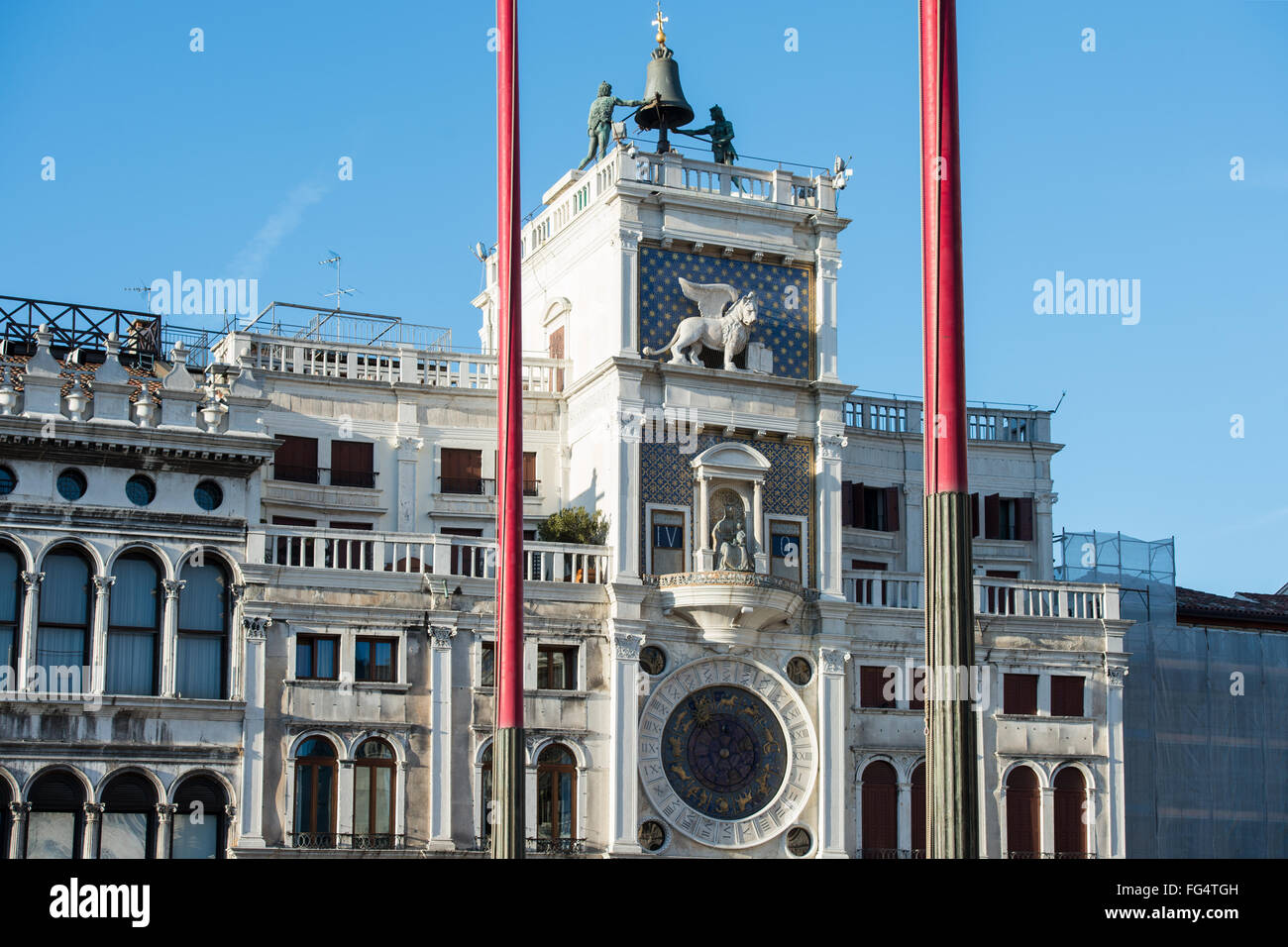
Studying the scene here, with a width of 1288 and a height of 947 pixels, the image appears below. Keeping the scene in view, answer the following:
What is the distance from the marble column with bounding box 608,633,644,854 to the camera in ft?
143

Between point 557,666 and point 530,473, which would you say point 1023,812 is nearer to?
point 557,666

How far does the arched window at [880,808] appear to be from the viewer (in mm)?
46438

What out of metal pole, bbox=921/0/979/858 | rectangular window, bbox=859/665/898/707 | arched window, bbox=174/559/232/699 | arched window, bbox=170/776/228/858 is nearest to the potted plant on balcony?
rectangular window, bbox=859/665/898/707

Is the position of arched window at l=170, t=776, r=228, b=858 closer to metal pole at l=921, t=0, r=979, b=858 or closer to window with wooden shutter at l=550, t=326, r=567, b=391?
window with wooden shutter at l=550, t=326, r=567, b=391

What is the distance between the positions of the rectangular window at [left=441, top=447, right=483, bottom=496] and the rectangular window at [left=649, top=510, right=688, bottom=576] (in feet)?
16.3

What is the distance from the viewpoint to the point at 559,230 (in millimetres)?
49688

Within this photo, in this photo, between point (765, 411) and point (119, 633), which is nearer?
point (119, 633)

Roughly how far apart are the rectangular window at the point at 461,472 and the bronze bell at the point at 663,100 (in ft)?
30.1

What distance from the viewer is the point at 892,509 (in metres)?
52.7

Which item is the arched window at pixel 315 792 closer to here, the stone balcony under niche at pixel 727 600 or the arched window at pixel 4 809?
the arched window at pixel 4 809

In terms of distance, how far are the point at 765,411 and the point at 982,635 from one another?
779 centimetres

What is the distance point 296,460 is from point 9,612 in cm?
881
